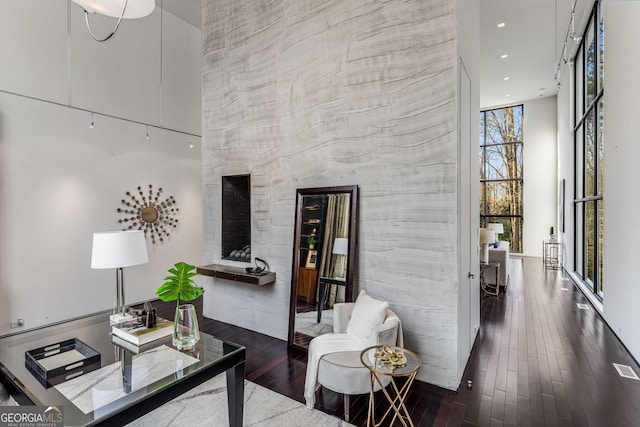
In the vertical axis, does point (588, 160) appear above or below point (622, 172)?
above

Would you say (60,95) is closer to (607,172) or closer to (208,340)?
(208,340)

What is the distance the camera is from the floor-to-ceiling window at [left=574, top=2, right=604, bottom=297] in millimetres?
5277

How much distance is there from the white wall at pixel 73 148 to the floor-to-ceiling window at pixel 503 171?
32.6 feet

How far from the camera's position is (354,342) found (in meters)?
Result: 2.63

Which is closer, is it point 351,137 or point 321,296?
point 351,137

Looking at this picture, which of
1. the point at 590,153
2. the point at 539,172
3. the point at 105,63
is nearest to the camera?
the point at 105,63

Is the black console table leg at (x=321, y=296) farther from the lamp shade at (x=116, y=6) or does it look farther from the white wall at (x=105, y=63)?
the white wall at (x=105, y=63)

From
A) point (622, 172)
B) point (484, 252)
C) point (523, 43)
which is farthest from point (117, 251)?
point (523, 43)

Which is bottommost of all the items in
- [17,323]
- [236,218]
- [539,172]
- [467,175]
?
[17,323]

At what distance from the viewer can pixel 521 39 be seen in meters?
6.96

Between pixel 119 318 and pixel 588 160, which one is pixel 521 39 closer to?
pixel 588 160

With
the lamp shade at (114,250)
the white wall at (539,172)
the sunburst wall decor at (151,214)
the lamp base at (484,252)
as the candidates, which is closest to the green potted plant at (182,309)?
the lamp shade at (114,250)

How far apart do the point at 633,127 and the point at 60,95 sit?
7021 millimetres
